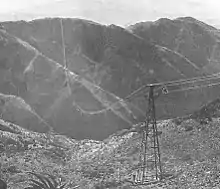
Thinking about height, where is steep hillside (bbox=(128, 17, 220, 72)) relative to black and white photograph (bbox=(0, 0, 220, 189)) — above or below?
above

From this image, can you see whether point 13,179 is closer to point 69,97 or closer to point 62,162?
point 62,162

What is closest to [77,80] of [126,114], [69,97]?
[69,97]

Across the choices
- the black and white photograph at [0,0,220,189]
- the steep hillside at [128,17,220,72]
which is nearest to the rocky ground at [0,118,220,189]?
the black and white photograph at [0,0,220,189]

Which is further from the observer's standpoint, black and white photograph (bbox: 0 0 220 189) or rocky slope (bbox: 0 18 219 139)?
rocky slope (bbox: 0 18 219 139)

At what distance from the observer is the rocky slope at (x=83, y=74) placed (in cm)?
6812

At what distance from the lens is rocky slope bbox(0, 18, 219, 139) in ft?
224

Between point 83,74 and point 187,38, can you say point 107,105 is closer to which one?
point 83,74

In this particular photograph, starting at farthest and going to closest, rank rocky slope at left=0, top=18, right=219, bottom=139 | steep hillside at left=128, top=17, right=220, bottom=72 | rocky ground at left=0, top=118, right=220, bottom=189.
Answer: steep hillside at left=128, top=17, right=220, bottom=72, rocky slope at left=0, top=18, right=219, bottom=139, rocky ground at left=0, top=118, right=220, bottom=189

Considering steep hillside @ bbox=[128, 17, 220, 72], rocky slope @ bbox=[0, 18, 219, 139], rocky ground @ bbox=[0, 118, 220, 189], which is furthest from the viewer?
steep hillside @ bbox=[128, 17, 220, 72]

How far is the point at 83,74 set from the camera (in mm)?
80000

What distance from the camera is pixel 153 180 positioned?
28469 mm

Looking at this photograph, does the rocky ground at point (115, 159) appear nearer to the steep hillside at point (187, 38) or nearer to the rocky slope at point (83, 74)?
the rocky slope at point (83, 74)

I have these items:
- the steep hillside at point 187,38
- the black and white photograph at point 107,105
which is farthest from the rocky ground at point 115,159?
the steep hillside at point 187,38

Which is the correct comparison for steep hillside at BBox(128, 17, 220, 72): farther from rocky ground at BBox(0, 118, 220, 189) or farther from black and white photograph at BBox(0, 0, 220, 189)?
rocky ground at BBox(0, 118, 220, 189)
